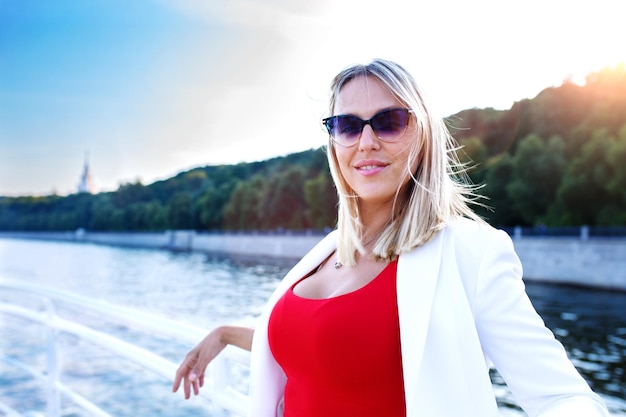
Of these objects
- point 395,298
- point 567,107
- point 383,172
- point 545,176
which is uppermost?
point 567,107

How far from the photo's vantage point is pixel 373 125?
1.39m

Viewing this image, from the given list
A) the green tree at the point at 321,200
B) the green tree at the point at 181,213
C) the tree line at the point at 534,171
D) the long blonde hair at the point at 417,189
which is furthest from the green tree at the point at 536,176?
the green tree at the point at 181,213

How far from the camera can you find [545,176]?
96.7ft

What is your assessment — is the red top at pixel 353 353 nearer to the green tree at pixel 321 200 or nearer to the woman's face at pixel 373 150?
the woman's face at pixel 373 150

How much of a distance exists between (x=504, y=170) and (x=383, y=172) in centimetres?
3250

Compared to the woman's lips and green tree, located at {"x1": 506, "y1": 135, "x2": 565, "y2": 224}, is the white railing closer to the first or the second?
the woman's lips

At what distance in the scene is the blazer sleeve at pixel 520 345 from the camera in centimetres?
95

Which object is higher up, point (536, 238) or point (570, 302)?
point (536, 238)

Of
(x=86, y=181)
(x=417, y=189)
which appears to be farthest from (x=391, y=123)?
(x=86, y=181)

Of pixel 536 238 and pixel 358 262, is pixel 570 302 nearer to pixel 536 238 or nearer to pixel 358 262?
pixel 536 238

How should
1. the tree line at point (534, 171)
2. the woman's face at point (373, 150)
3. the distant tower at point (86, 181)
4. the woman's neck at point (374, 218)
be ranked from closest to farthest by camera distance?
the woman's face at point (373, 150)
the woman's neck at point (374, 218)
the tree line at point (534, 171)
the distant tower at point (86, 181)

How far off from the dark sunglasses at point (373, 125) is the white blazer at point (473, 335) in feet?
1.00

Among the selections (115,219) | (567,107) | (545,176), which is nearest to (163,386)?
(545,176)

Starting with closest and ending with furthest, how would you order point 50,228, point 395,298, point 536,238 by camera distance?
point 395,298 < point 536,238 < point 50,228
